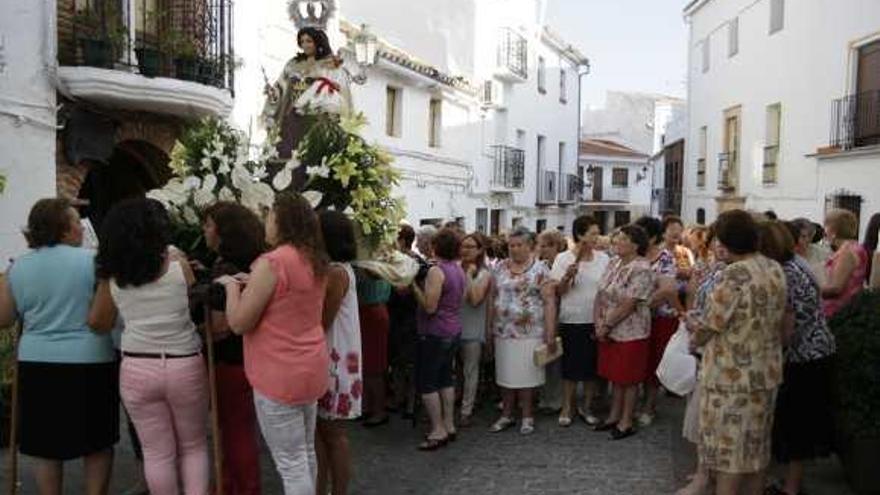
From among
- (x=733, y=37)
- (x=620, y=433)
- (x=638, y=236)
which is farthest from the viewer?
(x=733, y=37)

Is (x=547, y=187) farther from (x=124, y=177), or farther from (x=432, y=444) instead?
(x=432, y=444)

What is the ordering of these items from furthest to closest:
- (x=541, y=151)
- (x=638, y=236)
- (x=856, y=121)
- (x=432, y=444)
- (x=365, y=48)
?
(x=541, y=151) → (x=856, y=121) → (x=365, y=48) → (x=638, y=236) → (x=432, y=444)

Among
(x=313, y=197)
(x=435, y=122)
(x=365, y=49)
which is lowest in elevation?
(x=313, y=197)

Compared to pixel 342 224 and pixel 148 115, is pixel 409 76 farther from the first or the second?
pixel 342 224

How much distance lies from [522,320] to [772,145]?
610 inches

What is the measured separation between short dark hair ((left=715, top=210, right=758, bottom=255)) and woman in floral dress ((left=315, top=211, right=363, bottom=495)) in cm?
196

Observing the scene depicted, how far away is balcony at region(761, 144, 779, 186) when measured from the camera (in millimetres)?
20016

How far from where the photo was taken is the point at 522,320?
684 centimetres

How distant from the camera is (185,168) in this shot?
5.34 m

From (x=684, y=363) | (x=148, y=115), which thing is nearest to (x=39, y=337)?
(x=684, y=363)

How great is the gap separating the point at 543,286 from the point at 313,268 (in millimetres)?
3168

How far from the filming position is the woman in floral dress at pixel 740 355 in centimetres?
444

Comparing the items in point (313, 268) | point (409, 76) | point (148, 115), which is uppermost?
point (409, 76)

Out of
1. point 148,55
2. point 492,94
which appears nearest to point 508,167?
point 492,94
